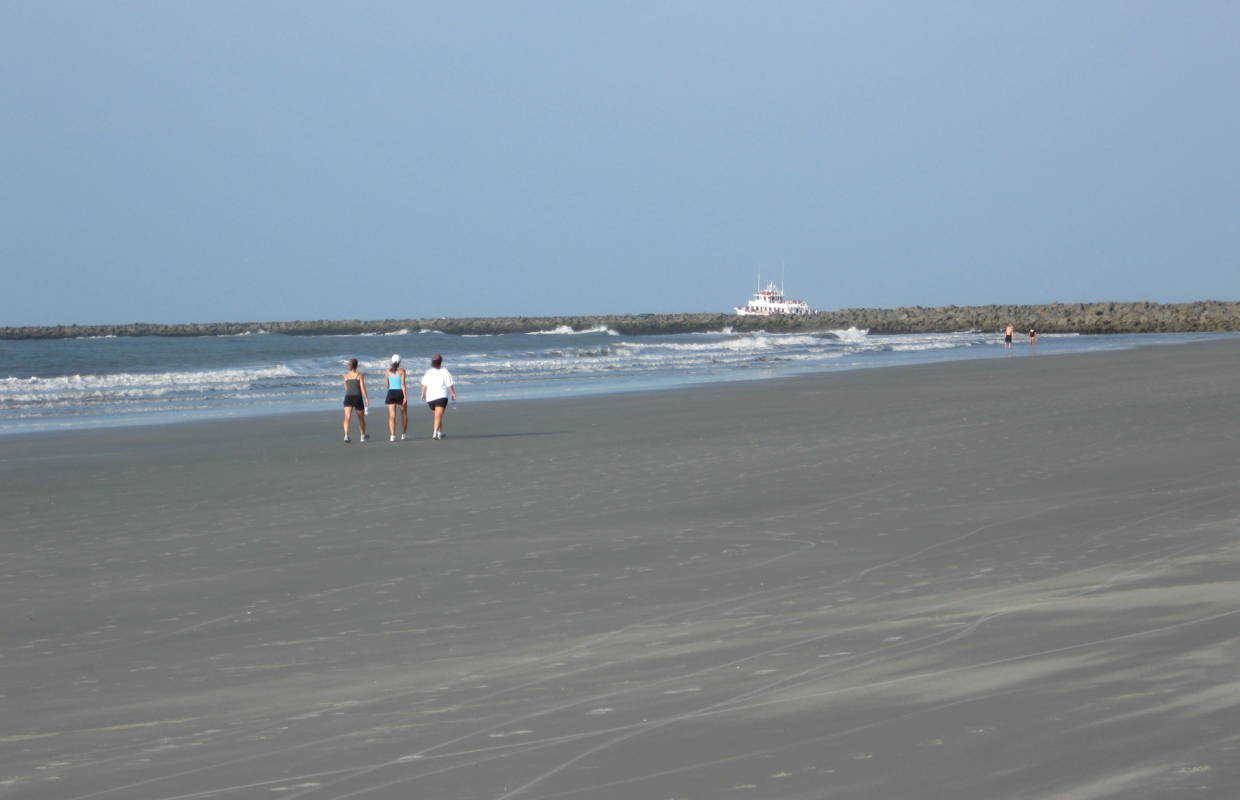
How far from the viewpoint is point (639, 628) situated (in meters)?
6.24

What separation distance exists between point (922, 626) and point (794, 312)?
124m

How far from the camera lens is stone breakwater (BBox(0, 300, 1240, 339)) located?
87.9 m

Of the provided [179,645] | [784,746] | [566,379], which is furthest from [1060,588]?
[566,379]

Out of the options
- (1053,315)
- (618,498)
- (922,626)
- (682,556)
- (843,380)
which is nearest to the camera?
(922,626)

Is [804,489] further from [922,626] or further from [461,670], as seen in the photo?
[461,670]

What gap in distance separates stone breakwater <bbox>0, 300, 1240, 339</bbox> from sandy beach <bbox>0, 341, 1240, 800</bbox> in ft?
253

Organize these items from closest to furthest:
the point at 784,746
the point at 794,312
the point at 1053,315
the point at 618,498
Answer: the point at 784,746, the point at 618,498, the point at 1053,315, the point at 794,312

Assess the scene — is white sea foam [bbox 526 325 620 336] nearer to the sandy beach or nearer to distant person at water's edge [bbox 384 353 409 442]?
distant person at water's edge [bbox 384 353 409 442]

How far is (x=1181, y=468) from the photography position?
1183 centimetres

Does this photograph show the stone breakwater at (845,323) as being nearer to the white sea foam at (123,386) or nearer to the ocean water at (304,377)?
the ocean water at (304,377)

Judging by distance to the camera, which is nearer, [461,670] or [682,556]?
[461,670]

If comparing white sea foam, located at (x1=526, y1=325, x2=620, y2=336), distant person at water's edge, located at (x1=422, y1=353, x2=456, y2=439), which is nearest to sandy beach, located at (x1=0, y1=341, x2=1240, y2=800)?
distant person at water's edge, located at (x1=422, y1=353, x2=456, y2=439)

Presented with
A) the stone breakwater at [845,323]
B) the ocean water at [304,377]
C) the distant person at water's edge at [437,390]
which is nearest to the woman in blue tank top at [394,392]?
the distant person at water's edge at [437,390]

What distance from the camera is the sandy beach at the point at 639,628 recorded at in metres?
4.06
